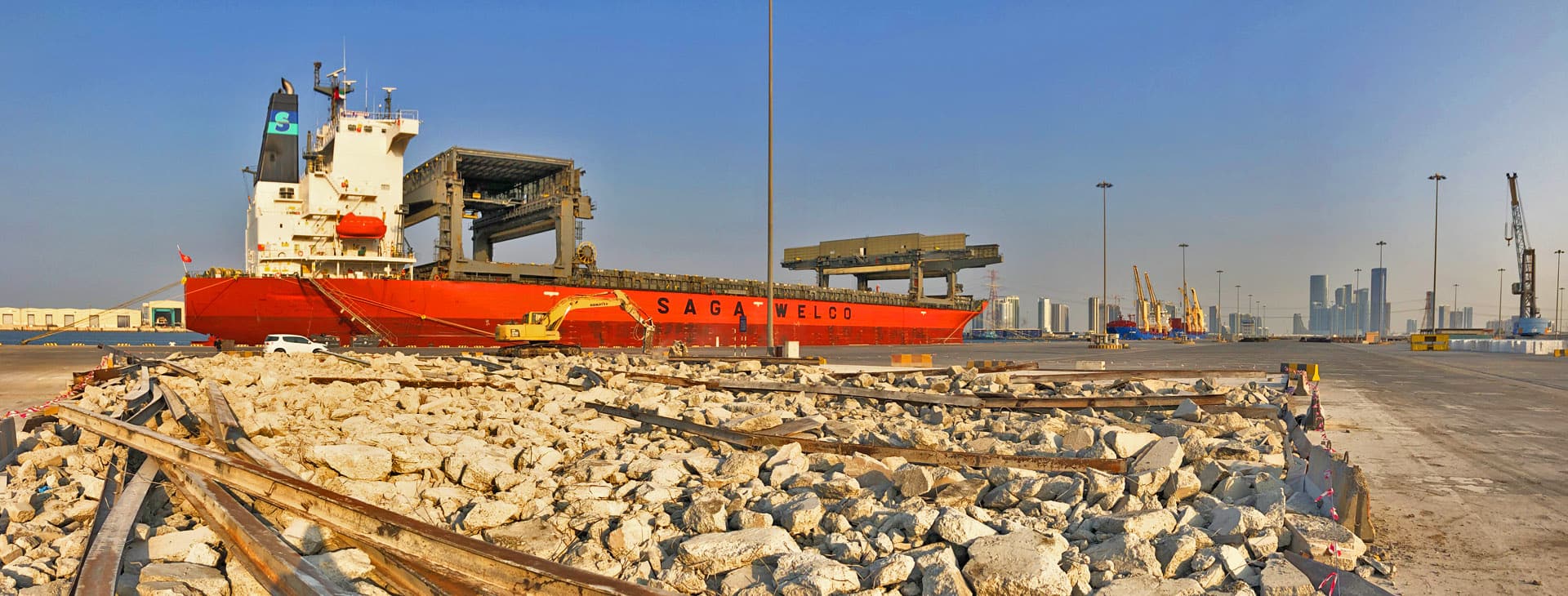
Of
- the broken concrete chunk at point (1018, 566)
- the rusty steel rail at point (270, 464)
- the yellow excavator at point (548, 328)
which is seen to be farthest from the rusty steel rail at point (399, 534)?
the yellow excavator at point (548, 328)

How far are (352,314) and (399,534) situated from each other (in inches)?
1249

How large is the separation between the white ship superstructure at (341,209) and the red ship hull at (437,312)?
1821 mm

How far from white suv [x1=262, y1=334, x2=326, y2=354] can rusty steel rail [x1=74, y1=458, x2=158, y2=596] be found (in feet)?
70.3

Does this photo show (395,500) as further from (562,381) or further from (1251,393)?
(1251,393)

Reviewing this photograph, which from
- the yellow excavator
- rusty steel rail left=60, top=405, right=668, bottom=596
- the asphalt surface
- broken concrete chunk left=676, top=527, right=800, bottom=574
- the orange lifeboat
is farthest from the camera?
the orange lifeboat

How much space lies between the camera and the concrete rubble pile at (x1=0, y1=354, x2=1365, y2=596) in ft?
14.0

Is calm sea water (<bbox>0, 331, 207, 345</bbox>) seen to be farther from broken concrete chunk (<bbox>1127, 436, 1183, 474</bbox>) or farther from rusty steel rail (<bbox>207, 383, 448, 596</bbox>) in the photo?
broken concrete chunk (<bbox>1127, 436, 1183, 474</bbox>)

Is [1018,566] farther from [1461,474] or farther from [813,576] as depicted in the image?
[1461,474]

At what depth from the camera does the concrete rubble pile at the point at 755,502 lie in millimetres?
4254

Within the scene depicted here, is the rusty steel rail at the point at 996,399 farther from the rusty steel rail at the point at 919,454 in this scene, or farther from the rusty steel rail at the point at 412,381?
the rusty steel rail at the point at 412,381

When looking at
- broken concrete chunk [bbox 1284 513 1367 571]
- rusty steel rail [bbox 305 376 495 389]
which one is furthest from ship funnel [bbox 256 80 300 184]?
broken concrete chunk [bbox 1284 513 1367 571]

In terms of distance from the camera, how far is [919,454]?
707 cm

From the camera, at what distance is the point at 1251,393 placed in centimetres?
1199

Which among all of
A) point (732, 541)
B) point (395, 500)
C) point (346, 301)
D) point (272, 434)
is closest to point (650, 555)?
point (732, 541)
